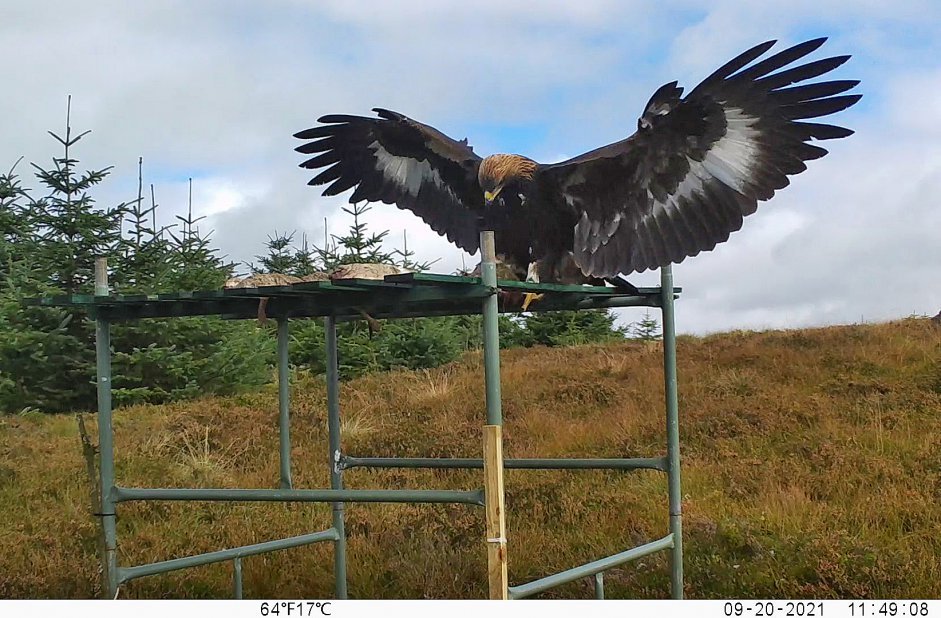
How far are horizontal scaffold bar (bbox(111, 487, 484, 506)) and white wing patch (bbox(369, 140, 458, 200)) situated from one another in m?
1.80

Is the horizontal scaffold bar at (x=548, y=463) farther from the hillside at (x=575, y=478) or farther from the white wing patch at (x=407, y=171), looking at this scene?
the white wing patch at (x=407, y=171)

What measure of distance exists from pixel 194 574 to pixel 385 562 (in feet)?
4.05

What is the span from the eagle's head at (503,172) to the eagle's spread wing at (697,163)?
0.09 m

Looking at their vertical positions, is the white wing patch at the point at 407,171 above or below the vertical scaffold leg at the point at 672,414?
above

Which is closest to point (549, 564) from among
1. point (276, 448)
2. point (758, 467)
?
point (758, 467)

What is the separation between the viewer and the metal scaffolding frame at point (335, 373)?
2.96 metres

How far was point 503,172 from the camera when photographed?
13.0 ft

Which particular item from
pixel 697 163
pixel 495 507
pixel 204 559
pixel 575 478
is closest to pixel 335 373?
pixel 204 559

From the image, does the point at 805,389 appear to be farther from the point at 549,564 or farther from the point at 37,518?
the point at 37,518

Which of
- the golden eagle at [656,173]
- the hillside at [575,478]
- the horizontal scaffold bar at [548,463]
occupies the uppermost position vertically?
the golden eagle at [656,173]

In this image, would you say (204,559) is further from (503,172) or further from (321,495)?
(503,172)

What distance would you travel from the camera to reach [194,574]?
580 cm

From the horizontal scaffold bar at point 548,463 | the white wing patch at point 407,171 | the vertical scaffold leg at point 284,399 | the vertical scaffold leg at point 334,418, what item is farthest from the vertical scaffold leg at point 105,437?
the white wing patch at point 407,171

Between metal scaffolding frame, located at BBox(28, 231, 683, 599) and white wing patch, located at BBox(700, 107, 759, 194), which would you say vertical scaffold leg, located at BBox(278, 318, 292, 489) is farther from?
white wing patch, located at BBox(700, 107, 759, 194)
